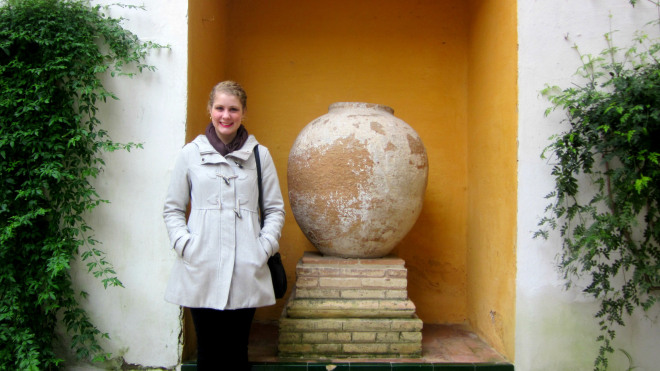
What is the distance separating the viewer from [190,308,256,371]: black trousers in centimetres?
221

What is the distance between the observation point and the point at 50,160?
2.71m

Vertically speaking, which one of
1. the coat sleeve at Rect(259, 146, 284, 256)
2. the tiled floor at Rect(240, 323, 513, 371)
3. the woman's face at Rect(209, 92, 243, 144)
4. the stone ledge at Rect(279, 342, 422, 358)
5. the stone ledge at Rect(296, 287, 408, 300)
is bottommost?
the tiled floor at Rect(240, 323, 513, 371)

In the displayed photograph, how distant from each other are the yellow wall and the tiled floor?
4.2 inches

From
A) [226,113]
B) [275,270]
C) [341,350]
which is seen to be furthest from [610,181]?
[226,113]

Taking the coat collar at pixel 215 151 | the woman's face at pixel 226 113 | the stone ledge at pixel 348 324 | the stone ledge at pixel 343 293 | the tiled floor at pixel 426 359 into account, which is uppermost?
the woman's face at pixel 226 113

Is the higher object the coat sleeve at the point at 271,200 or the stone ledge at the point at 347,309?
the coat sleeve at the point at 271,200

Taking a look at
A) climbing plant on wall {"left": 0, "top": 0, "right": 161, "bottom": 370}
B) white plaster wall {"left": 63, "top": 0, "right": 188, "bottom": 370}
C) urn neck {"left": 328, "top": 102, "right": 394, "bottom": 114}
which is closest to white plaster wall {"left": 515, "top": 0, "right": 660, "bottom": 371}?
urn neck {"left": 328, "top": 102, "right": 394, "bottom": 114}

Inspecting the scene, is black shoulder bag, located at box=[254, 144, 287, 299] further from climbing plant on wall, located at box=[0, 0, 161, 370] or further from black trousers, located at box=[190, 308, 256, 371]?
climbing plant on wall, located at box=[0, 0, 161, 370]

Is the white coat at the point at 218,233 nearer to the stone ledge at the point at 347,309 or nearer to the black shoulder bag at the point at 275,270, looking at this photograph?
the black shoulder bag at the point at 275,270

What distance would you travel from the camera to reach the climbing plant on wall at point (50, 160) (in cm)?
262

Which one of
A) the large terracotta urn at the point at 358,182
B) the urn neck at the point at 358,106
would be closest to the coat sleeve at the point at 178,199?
the large terracotta urn at the point at 358,182

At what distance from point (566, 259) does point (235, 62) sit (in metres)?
3.08

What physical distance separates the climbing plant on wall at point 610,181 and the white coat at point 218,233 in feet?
5.57

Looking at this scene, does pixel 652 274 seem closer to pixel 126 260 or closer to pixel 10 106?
pixel 126 260
